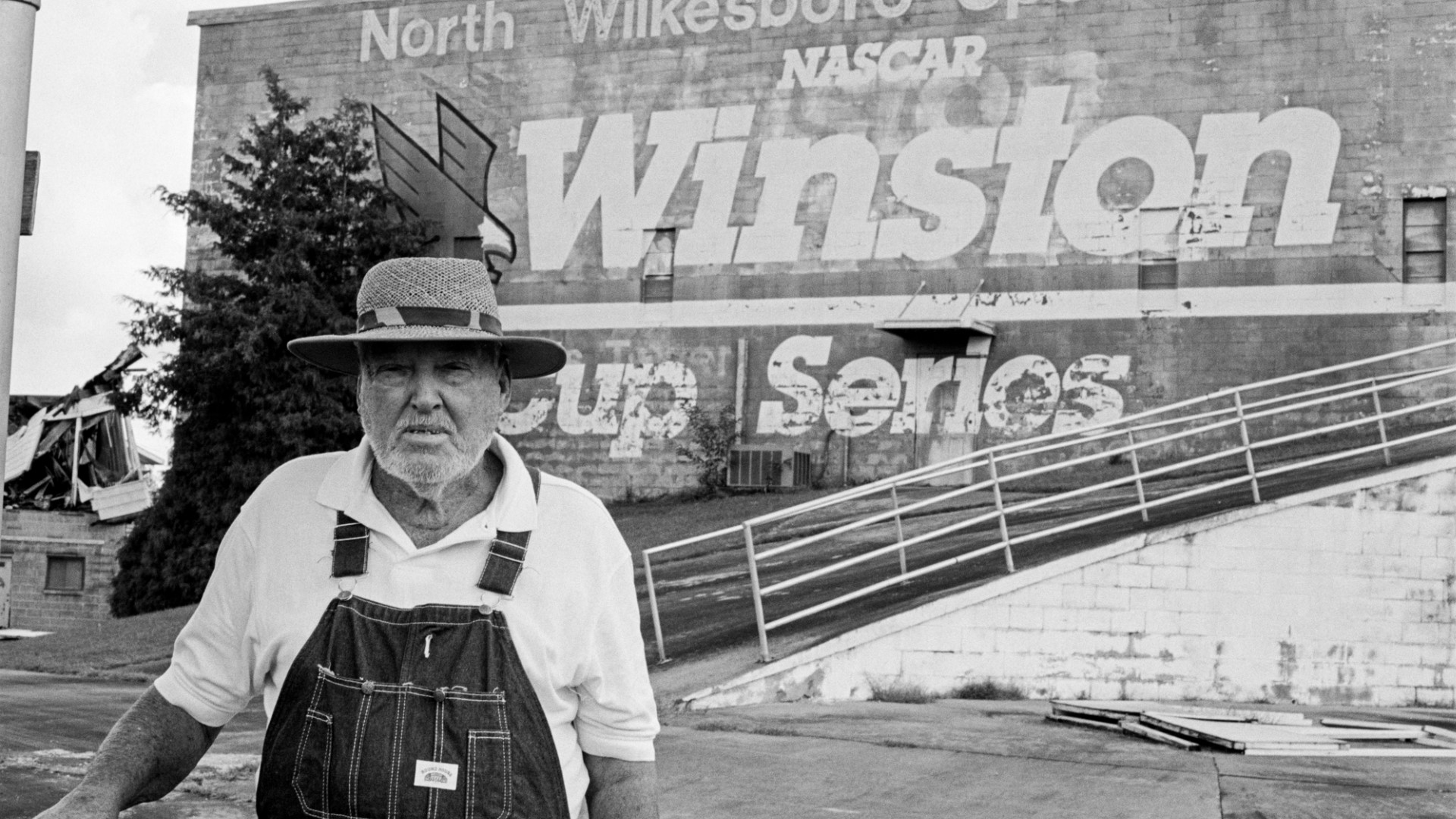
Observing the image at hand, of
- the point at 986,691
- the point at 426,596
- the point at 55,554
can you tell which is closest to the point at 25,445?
the point at 55,554

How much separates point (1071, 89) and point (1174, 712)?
18.3m

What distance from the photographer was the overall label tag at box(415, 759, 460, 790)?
2.83 m

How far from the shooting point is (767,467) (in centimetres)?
2714

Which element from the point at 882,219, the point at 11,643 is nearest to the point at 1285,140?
the point at 882,219

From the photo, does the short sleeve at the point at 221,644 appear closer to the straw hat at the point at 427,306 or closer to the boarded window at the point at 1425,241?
the straw hat at the point at 427,306

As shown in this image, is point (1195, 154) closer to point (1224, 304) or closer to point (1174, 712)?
point (1224, 304)

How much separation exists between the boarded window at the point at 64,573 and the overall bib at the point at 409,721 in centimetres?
3543

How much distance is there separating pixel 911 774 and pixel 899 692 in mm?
3949

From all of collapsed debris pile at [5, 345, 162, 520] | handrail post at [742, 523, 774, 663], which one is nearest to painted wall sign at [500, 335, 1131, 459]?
collapsed debris pile at [5, 345, 162, 520]

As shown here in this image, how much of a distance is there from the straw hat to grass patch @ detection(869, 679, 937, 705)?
30.0 ft

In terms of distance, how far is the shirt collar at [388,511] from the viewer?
303 cm

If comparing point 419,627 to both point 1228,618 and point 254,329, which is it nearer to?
point 1228,618

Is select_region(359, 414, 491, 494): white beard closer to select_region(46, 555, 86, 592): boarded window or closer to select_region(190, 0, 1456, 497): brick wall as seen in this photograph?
select_region(190, 0, 1456, 497): brick wall

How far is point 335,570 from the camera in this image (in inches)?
117
